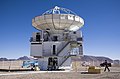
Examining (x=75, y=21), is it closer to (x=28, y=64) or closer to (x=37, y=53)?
(x=37, y=53)

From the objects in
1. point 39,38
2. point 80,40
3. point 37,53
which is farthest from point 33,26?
point 80,40

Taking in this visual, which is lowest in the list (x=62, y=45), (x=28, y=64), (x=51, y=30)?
(x=28, y=64)

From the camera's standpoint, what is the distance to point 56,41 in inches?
1704

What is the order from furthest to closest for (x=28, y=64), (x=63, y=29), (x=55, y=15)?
1. (x=28, y=64)
2. (x=63, y=29)
3. (x=55, y=15)

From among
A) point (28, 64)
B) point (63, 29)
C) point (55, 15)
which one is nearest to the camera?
point (55, 15)

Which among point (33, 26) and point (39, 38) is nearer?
point (39, 38)

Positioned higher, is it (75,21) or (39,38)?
(75,21)

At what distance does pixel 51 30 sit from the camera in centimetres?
4419

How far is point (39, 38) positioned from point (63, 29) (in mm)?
5195

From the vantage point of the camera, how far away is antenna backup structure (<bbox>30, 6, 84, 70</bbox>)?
42.1 metres

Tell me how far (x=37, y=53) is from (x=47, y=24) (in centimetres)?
599

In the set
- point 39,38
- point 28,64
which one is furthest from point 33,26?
point 28,64

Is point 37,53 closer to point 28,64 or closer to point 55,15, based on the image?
point 55,15

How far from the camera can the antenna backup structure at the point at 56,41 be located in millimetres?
42125
